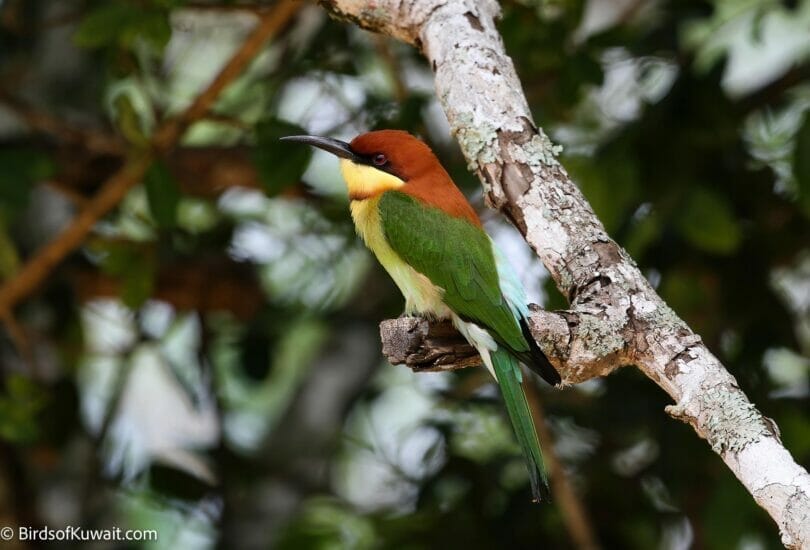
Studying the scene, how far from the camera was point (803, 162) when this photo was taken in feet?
9.90

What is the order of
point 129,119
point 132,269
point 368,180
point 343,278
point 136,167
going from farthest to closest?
point 343,278 → point 132,269 → point 136,167 → point 129,119 → point 368,180

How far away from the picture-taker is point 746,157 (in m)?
3.52

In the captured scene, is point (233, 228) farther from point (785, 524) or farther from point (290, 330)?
point (785, 524)

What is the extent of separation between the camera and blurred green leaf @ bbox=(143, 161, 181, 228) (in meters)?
3.15

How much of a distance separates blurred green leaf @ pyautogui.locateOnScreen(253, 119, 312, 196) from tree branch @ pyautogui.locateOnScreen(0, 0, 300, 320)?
24 centimetres

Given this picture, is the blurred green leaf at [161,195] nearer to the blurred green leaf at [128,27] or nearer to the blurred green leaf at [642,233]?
the blurred green leaf at [128,27]

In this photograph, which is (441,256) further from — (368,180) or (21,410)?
(21,410)

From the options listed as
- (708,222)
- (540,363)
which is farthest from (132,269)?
(540,363)

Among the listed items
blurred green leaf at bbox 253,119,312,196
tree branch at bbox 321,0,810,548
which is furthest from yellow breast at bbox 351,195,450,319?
tree branch at bbox 321,0,810,548

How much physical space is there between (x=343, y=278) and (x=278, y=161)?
136cm

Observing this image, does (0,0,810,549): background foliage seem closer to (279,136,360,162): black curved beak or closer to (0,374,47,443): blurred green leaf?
(0,374,47,443): blurred green leaf

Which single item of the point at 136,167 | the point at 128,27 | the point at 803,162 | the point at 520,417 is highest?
the point at 803,162

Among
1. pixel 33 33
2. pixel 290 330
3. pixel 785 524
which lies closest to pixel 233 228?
pixel 290 330

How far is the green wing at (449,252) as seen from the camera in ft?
7.85
